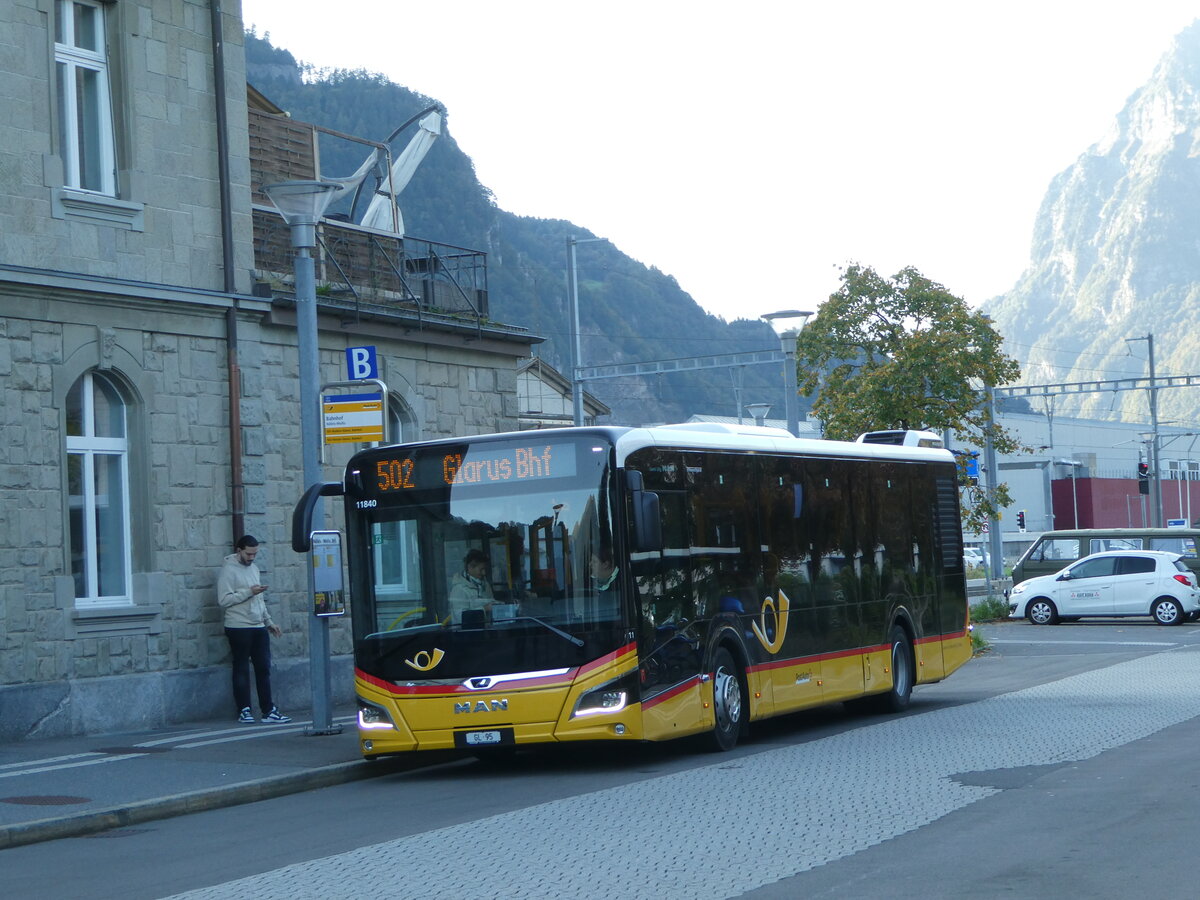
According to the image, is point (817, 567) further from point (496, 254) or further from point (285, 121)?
point (496, 254)

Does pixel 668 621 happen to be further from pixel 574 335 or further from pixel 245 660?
pixel 574 335

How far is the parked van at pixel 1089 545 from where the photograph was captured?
37375mm

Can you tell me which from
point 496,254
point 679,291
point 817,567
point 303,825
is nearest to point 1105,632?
point 817,567

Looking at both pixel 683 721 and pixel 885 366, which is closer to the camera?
pixel 683 721

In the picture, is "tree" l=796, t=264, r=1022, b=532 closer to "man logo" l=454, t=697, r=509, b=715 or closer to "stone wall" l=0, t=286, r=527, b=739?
"stone wall" l=0, t=286, r=527, b=739

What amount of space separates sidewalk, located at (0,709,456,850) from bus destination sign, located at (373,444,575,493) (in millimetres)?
2273

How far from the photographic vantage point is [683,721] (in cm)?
1288

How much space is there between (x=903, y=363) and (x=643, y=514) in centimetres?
1809

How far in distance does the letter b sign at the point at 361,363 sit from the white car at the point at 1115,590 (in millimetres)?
22818

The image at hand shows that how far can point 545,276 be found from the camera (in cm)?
13488

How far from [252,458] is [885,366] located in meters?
14.9

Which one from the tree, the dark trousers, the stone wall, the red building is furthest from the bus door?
the red building

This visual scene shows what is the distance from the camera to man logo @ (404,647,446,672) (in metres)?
12.5

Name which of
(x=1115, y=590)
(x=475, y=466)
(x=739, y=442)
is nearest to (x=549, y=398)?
(x=1115, y=590)
